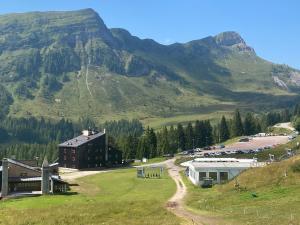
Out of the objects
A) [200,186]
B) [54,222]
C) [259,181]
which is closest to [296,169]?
[259,181]

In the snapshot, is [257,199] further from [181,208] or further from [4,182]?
[4,182]

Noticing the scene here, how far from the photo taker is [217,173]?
94188mm

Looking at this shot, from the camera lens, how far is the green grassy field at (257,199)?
167ft

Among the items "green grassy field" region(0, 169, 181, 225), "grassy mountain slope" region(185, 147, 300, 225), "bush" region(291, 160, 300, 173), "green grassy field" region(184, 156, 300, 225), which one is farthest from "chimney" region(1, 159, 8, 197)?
"bush" region(291, 160, 300, 173)

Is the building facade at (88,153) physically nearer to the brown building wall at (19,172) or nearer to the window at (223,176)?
the brown building wall at (19,172)

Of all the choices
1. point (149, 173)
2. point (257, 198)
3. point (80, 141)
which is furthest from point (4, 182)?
point (80, 141)

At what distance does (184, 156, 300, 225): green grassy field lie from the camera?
50938mm

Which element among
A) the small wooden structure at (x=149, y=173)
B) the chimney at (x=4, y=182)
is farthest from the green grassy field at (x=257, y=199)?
the chimney at (x=4, y=182)

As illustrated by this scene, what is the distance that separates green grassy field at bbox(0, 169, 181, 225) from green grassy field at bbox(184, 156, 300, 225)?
5638mm

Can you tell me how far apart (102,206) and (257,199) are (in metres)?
21.0

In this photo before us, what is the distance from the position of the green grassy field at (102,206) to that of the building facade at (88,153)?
174 ft

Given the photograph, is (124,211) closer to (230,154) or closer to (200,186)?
(200,186)

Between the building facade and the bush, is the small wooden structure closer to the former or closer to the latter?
the building facade

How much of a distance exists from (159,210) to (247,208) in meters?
11.0
